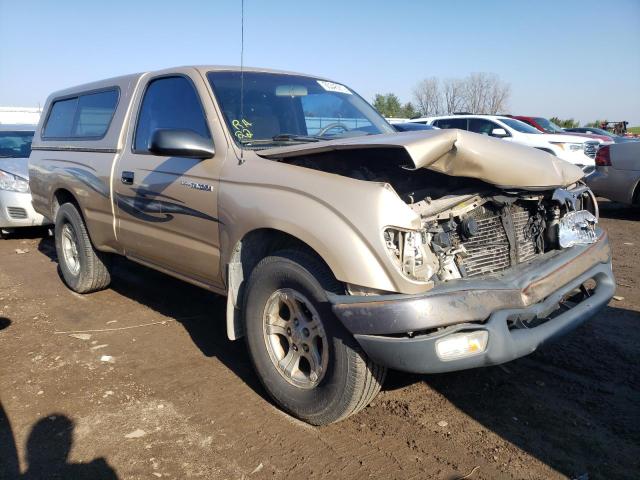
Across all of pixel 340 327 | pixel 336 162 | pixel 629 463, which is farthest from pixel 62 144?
pixel 629 463

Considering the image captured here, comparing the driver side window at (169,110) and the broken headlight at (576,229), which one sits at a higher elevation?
the driver side window at (169,110)

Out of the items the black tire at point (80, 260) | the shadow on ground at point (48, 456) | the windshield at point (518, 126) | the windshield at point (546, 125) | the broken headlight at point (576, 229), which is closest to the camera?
the shadow on ground at point (48, 456)

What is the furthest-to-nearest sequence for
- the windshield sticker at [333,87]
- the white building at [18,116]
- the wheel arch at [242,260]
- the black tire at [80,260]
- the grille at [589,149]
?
1. the white building at [18,116]
2. the grille at [589,149]
3. the black tire at [80,260]
4. the windshield sticker at [333,87]
5. the wheel arch at [242,260]

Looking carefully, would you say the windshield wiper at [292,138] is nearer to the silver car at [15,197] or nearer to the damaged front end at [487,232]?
the damaged front end at [487,232]

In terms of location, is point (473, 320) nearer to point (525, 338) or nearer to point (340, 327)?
point (525, 338)

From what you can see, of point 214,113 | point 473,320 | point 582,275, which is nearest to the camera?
point 473,320

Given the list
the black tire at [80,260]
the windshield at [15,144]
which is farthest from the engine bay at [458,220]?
the windshield at [15,144]

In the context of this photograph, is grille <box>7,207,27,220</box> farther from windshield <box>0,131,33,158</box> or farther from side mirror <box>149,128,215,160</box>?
side mirror <box>149,128,215,160</box>

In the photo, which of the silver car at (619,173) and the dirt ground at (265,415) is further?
the silver car at (619,173)

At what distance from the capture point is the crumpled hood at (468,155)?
246cm

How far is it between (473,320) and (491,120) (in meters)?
12.0

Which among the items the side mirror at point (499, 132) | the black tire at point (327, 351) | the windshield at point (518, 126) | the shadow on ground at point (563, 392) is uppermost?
the windshield at point (518, 126)

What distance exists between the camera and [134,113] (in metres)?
4.28

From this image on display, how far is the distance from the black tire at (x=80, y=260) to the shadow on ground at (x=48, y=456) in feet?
7.66
